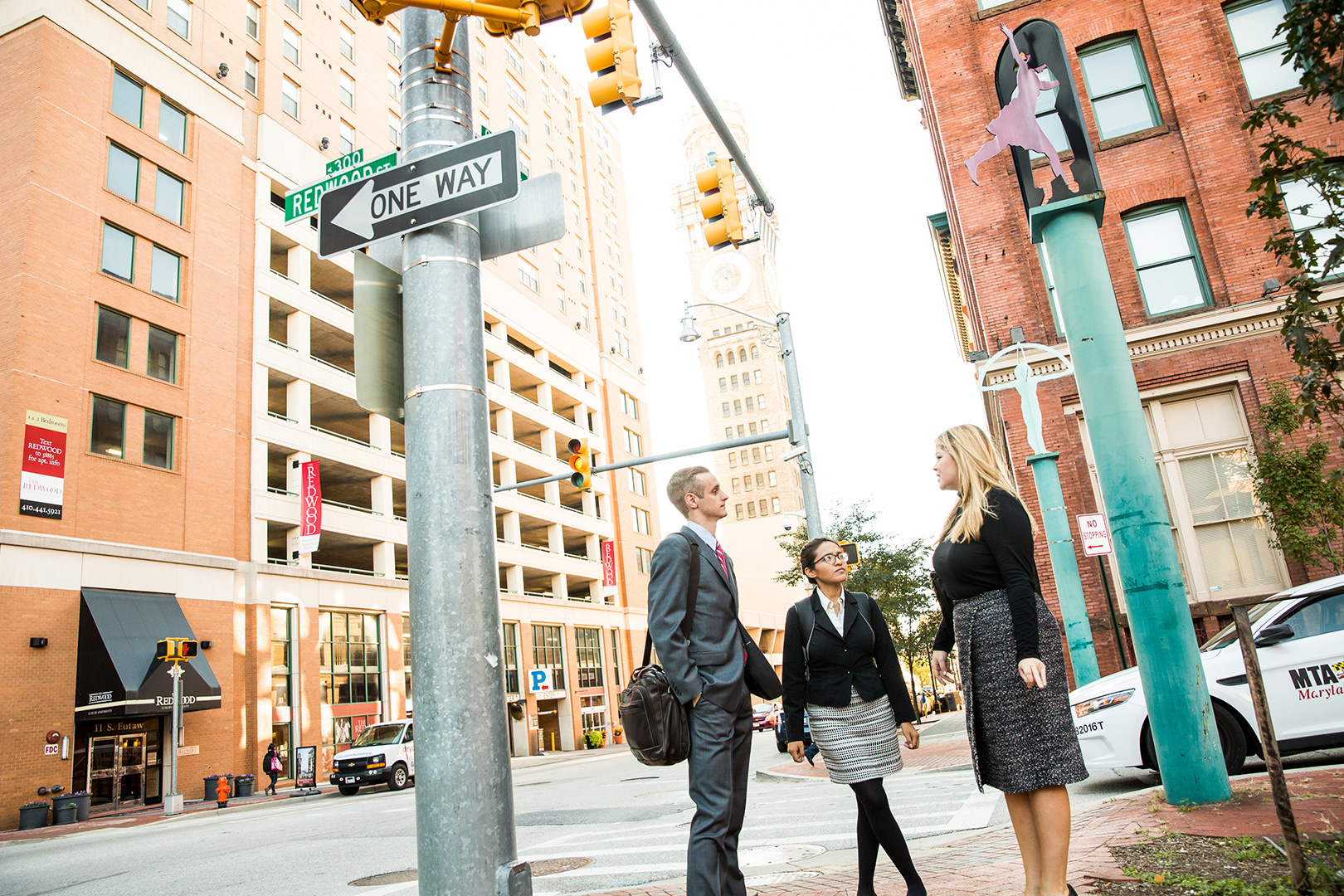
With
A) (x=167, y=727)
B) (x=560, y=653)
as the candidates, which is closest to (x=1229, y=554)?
(x=167, y=727)

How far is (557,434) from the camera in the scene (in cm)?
5284

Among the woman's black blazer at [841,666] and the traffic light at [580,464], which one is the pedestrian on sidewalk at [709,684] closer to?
the woman's black blazer at [841,666]

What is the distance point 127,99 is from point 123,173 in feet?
8.70

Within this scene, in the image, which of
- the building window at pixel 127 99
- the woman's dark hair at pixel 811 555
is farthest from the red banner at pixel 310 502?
the woman's dark hair at pixel 811 555

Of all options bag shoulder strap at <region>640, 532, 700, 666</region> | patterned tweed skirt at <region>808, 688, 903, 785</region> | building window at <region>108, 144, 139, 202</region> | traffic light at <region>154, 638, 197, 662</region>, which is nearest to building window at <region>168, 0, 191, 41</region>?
building window at <region>108, 144, 139, 202</region>

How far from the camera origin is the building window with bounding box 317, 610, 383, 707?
32.7 metres

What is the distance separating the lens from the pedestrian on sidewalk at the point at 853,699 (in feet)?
14.9

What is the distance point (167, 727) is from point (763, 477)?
8732cm

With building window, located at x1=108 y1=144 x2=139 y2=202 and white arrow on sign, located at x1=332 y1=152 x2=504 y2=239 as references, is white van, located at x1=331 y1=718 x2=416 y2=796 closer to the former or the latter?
building window, located at x1=108 y1=144 x2=139 y2=202

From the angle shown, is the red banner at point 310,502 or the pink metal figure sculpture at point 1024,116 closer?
the pink metal figure sculpture at point 1024,116

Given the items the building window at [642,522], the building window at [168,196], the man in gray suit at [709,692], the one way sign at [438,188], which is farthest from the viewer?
the building window at [642,522]

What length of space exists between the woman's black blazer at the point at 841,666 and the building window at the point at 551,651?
42091 mm

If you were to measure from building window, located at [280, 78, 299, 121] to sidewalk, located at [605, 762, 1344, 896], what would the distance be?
37.8 meters

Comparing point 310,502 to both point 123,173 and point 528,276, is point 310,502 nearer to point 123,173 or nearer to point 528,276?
point 123,173
